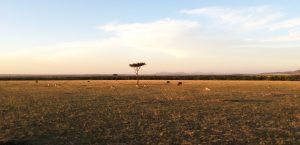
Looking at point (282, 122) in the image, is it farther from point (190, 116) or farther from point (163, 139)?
point (163, 139)

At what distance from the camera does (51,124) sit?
67.6ft

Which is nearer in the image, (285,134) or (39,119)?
(285,134)

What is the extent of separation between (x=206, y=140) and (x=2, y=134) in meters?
8.91

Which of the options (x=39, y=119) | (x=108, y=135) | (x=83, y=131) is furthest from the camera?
(x=39, y=119)

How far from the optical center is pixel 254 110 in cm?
2711

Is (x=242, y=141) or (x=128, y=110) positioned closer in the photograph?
(x=242, y=141)

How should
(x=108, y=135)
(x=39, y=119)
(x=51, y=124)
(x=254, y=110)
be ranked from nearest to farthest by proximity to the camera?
(x=108, y=135), (x=51, y=124), (x=39, y=119), (x=254, y=110)

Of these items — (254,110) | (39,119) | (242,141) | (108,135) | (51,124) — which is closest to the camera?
(242,141)

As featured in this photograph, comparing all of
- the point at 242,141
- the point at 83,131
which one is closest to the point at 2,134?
the point at 83,131

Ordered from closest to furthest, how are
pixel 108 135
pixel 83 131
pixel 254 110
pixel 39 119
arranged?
1. pixel 108 135
2. pixel 83 131
3. pixel 39 119
4. pixel 254 110

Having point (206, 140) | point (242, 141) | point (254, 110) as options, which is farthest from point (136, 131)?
point (254, 110)

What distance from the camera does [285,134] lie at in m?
17.5

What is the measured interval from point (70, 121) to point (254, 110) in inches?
504

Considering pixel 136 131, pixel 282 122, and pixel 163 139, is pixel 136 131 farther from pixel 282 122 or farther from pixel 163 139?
pixel 282 122
